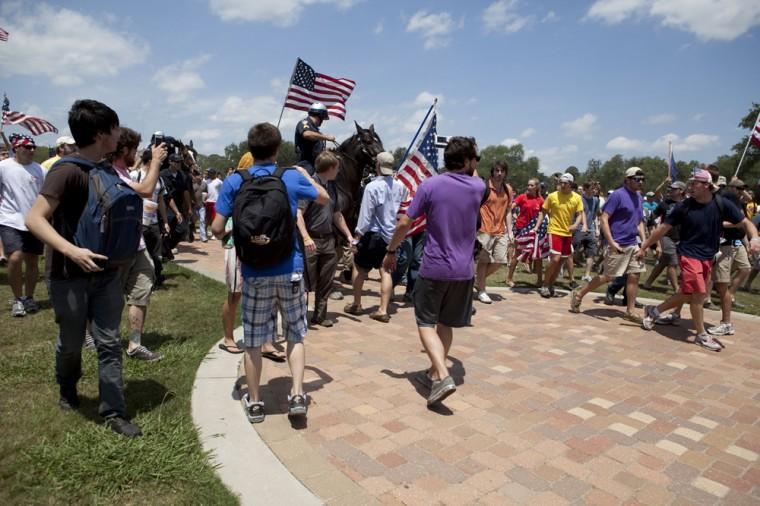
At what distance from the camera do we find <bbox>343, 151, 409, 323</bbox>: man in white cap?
19.8 feet

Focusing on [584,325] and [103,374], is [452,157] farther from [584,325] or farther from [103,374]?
[584,325]

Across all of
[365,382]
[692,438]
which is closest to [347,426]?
[365,382]

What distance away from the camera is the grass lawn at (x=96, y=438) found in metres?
2.50

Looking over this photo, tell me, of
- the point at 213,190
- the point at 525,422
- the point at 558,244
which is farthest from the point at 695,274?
the point at 213,190

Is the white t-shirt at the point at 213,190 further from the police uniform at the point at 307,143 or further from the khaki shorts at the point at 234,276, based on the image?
the khaki shorts at the point at 234,276

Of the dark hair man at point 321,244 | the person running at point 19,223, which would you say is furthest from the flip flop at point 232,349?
the person running at point 19,223

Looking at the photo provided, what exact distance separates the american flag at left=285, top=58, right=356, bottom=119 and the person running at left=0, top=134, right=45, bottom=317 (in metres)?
5.11

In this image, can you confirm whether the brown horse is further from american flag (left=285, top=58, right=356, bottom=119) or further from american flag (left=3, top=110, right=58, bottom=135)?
american flag (left=3, top=110, right=58, bottom=135)

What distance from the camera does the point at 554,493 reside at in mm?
2703

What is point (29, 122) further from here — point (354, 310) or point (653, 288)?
point (653, 288)

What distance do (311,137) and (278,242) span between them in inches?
159

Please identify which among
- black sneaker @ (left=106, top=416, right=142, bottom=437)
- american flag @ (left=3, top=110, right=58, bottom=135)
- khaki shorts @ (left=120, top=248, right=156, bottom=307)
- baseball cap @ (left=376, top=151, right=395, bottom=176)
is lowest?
black sneaker @ (left=106, top=416, right=142, bottom=437)

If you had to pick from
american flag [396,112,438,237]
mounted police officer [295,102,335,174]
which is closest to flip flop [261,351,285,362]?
american flag [396,112,438,237]

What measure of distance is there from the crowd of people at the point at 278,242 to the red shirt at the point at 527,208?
2.10 m
